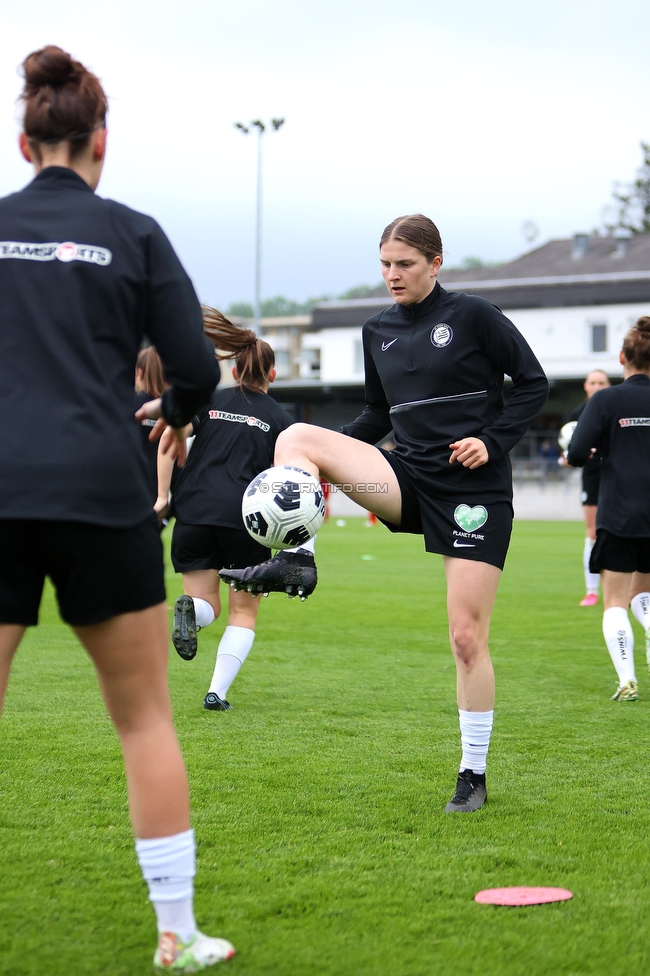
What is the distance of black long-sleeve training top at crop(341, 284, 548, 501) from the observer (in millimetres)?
4266

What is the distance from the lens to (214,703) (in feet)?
20.5

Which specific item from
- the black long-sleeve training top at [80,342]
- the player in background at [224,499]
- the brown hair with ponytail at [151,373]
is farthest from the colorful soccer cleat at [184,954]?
the brown hair with ponytail at [151,373]

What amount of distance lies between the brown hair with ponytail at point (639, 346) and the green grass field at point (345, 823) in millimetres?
2141

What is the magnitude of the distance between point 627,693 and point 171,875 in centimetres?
466

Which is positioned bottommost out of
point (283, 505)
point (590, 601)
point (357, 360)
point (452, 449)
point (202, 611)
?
point (590, 601)

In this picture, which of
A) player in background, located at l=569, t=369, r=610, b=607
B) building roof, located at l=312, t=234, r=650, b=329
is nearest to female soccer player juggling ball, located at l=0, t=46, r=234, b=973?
player in background, located at l=569, t=369, r=610, b=607

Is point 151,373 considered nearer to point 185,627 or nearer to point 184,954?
point 185,627

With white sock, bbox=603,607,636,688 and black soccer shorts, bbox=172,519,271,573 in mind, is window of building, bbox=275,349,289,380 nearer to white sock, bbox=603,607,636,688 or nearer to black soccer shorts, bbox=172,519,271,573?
white sock, bbox=603,607,636,688

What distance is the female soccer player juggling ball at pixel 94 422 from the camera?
238 cm

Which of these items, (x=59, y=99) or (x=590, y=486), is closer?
(x=59, y=99)

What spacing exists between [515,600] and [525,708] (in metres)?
6.14

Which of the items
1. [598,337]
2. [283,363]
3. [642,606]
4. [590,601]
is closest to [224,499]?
[642,606]

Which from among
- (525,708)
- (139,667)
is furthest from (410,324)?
(525,708)

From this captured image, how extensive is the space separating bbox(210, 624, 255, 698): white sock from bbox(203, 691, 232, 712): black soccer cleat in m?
0.02
